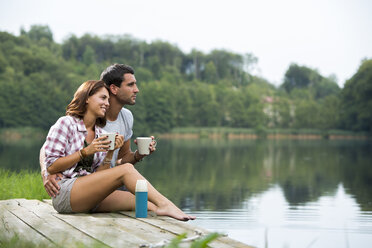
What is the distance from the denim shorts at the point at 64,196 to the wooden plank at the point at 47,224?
97mm

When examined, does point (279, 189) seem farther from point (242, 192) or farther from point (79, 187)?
point (79, 187)

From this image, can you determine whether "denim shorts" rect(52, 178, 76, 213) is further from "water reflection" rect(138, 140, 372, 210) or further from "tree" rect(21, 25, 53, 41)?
"tree" rect(21, 25, 53, 41)

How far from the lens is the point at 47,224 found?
3.40m

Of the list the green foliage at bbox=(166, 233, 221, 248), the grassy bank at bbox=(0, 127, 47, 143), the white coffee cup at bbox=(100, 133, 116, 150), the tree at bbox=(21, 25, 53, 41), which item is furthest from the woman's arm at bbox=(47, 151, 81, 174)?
the tree at bbox=(21, 25, 53, 41)

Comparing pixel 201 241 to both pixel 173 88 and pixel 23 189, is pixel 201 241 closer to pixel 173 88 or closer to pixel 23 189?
pixel 23 189

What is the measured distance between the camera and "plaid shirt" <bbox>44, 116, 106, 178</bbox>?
11.7 ft

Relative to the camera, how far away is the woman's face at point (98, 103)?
376cm

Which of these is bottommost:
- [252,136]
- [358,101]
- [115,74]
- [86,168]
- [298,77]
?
[252,136]

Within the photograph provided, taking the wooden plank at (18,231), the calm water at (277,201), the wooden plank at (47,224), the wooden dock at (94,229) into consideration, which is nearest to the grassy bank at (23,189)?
Answer: the wooden plank at (47,224)

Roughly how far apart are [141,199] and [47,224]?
2.09 ft

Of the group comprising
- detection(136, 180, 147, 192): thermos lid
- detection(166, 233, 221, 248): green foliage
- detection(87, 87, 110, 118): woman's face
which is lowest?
detection(166, 233, 221, 248): green foliage

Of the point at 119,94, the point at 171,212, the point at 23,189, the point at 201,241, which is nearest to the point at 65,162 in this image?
the point at 171,212

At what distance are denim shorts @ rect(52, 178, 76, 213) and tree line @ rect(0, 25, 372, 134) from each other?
158 ft

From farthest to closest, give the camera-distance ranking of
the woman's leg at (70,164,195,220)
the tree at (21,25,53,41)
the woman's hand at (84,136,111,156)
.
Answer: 1. the tree at (21,25,53,41)
2. the woman's leg at (70,164,195,220)
3. the woman's hand at (84,136,111,156)
